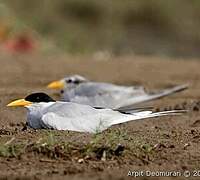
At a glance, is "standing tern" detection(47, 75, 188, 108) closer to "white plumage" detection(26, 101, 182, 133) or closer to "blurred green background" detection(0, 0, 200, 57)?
"white plumage" detection(26, 101, 182, 133)

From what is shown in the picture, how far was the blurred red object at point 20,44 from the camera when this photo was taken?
15.5 meters

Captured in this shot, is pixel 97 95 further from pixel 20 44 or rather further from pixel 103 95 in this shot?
pixel 20 44

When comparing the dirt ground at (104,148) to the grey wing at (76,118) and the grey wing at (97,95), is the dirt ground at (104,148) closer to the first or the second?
the grey wing at (76,118)

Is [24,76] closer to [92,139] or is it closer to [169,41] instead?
[92,139]

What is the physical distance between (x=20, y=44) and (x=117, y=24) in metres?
6.40

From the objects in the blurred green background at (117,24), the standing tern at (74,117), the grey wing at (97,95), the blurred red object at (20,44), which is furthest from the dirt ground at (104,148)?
the blurred green background at (117,24)

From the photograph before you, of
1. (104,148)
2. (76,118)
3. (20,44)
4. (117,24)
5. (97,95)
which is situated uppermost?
(117,24)

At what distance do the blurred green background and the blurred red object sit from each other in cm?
187

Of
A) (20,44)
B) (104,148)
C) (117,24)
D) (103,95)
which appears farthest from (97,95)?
(117,24)

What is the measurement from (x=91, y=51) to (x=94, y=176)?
13785 millimetres

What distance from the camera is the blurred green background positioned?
18953 millimetres

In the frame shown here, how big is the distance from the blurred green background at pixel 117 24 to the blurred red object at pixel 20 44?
1873mm

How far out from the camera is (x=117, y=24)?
21656mm

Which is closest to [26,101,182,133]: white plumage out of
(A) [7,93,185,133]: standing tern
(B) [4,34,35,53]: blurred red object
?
(A) [7,93,185,133]: standing tern
